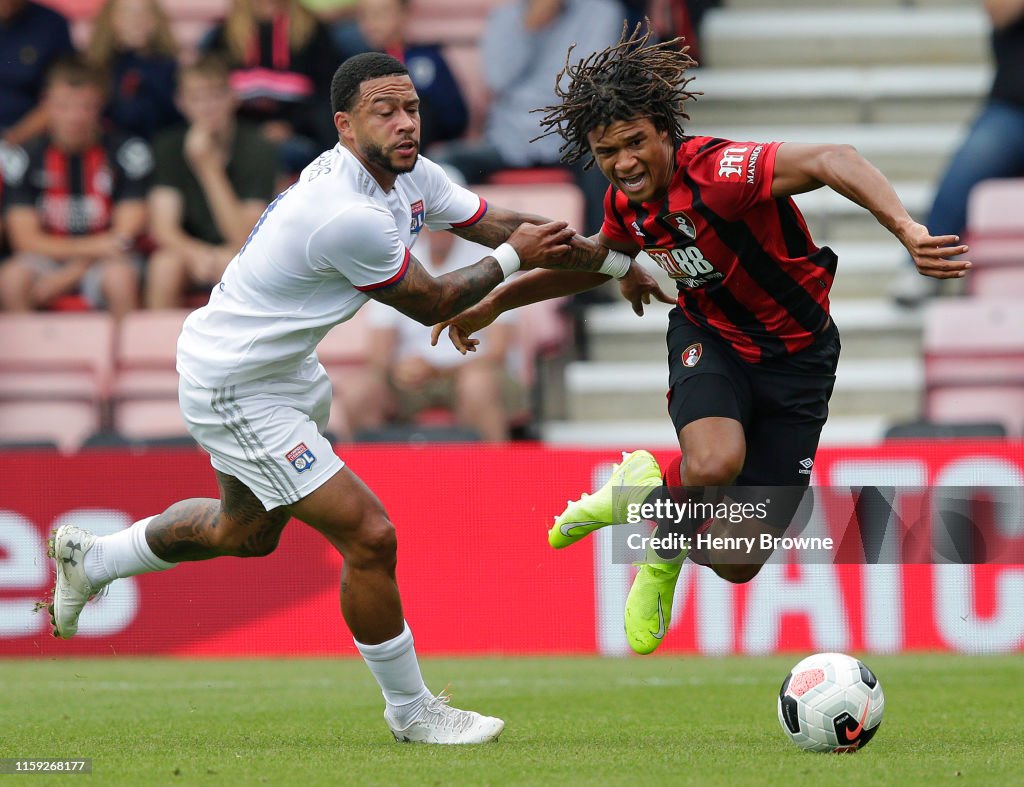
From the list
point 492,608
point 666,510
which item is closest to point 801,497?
point 666,510

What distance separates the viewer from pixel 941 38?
44.0 ft

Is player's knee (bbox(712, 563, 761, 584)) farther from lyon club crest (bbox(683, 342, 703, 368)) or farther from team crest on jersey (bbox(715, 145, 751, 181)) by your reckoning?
team crest on jersey (bbox(715, 145, 751, 181))

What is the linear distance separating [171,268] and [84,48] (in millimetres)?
2251

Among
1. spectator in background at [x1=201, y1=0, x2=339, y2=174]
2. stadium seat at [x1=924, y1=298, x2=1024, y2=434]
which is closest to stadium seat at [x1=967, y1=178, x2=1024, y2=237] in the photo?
stadium seat at [x1=924, y1=298, x2=1024, y2=434]

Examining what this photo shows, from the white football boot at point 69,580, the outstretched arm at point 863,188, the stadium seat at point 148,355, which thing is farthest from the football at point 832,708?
the stadium seat at point 148,355

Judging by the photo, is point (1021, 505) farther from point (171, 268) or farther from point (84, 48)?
point (84, 48)

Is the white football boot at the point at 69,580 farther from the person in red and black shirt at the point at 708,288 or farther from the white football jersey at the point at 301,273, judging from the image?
the person in red and black shirt at the point at 708,288

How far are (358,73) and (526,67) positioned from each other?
6650 mm

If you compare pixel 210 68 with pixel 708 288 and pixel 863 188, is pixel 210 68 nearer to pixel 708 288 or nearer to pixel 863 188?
pixel 708 288

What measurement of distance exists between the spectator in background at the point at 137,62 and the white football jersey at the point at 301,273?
6.84 m

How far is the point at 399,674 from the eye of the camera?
Result: 5723mm

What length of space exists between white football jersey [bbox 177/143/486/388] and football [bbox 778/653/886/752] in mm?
2009

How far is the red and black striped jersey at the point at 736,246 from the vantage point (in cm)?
564

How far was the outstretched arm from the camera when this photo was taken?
4.82 meters
